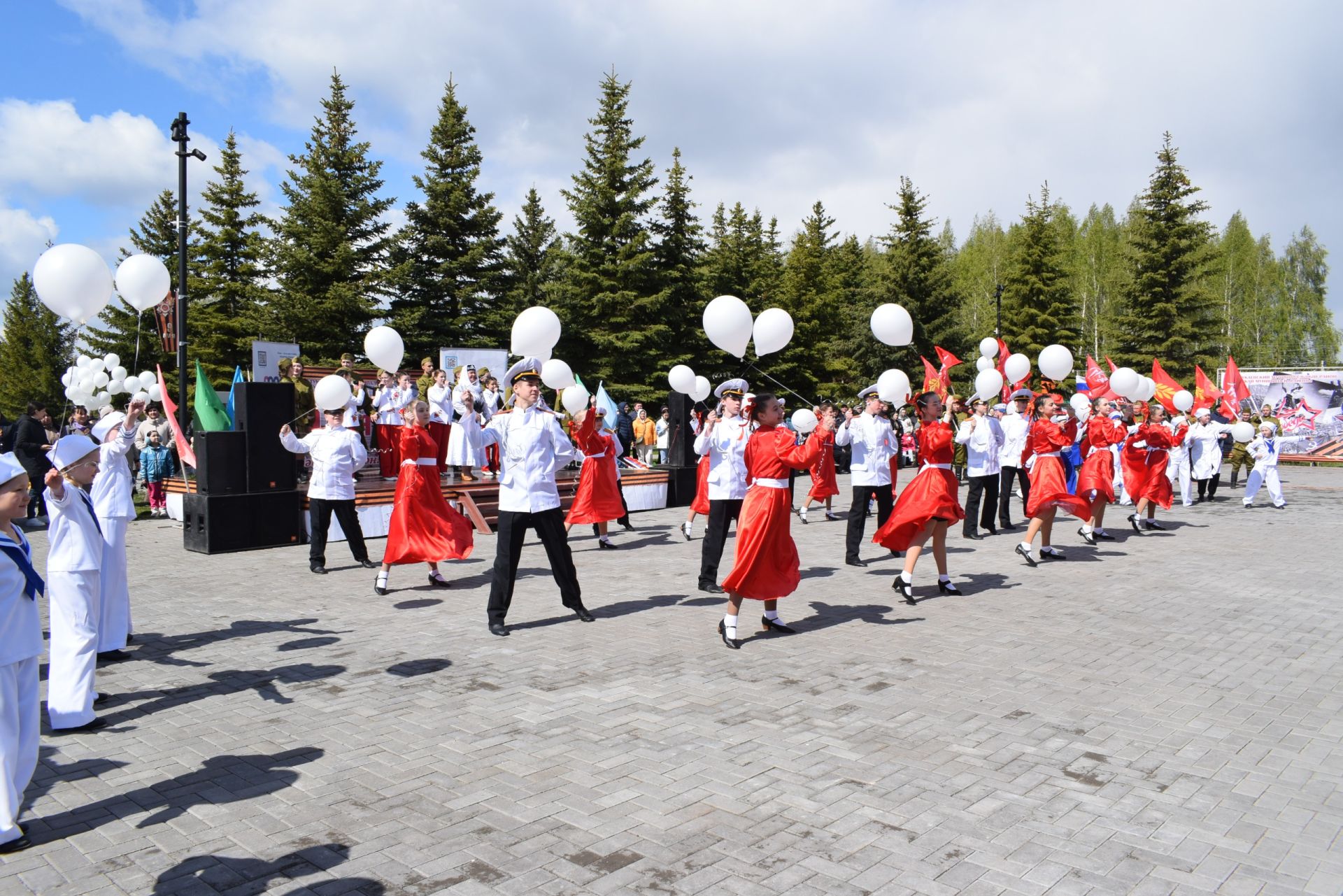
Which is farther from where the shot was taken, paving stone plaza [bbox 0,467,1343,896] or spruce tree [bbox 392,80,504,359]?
spruce tree [bbox 392,80,504,359]

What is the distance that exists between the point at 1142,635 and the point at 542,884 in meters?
6.15

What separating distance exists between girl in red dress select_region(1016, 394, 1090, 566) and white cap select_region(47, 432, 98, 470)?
968cm

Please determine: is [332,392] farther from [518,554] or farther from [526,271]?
[526,271]

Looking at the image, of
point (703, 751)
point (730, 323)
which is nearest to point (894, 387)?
point (730, 323)

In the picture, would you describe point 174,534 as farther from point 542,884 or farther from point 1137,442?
point 1137,442

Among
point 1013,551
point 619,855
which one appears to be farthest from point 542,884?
point 1013,551

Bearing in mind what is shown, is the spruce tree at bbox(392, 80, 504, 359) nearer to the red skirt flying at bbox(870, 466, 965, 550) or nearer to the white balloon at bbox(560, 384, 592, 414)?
the white balloon at bbox(560, 384, 592, 414)

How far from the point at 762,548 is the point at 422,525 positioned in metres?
4.08

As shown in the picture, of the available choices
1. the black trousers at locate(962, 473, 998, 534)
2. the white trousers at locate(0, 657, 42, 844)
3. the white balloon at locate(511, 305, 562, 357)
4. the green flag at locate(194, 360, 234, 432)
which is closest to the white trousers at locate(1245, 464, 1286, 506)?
the black trousers at locate(962, 473, 998, 534)

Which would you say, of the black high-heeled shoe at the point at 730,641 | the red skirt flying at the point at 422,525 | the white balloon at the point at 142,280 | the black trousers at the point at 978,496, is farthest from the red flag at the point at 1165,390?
the white balloon at the point at 142,280

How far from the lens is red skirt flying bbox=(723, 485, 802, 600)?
24.0 feet

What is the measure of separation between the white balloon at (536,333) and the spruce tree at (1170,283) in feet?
128

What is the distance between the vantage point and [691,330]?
37.3m

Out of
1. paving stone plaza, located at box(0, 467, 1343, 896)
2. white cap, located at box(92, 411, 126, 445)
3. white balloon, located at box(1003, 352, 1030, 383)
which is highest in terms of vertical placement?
white balloon, located at box(1003, 352, 1030, 383)
